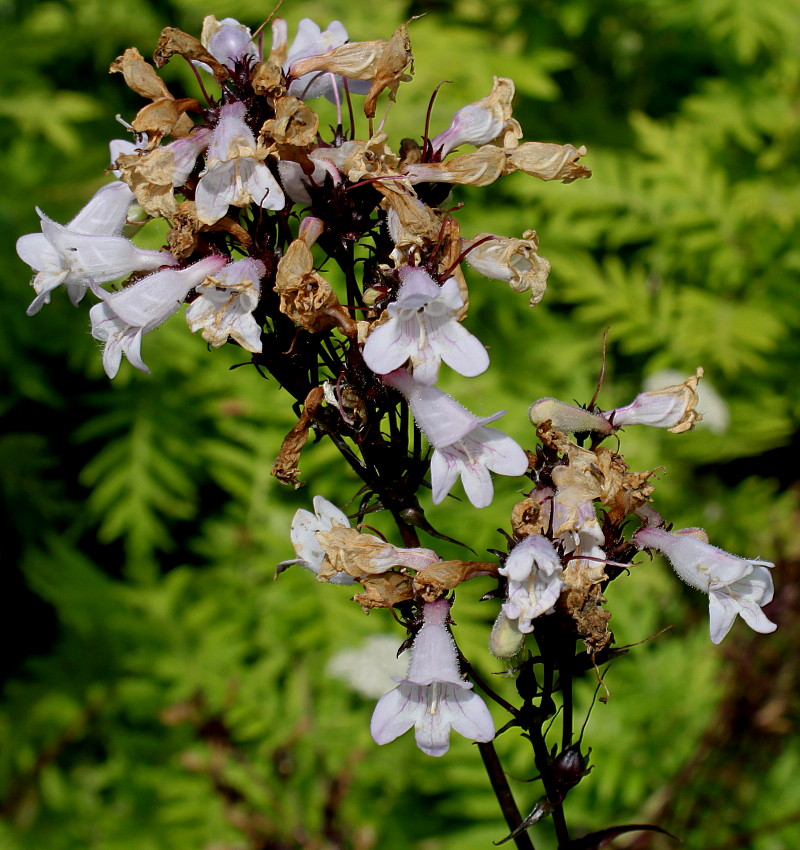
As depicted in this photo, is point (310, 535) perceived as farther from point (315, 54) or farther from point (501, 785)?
point (315, 54)

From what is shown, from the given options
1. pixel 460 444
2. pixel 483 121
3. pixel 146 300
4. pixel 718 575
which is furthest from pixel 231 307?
pixel 718 575

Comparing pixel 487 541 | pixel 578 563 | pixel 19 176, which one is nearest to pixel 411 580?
pixel 578 563

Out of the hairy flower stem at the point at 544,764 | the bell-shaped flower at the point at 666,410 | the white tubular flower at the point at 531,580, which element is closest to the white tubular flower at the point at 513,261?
the bell-shaped flower at the point at 666,410

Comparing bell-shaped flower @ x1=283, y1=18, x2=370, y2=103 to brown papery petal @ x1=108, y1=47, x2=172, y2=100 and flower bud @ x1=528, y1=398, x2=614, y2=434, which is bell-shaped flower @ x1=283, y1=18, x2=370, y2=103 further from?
flower bud @ x1=528, y1=398, x2=614, y2=434

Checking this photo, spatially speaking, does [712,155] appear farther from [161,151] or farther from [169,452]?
[161,151]

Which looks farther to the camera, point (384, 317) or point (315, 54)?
point (315, 54)

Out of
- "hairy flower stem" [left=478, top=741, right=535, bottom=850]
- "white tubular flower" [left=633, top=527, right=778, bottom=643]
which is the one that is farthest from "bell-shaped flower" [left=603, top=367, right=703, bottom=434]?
"hairy flower stem" [left=478, top=741, right=535, bottom=850]

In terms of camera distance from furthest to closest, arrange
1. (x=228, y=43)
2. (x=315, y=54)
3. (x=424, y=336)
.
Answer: (x=315, y=54) → (x=228, y=43) → (x=424, y=336)
